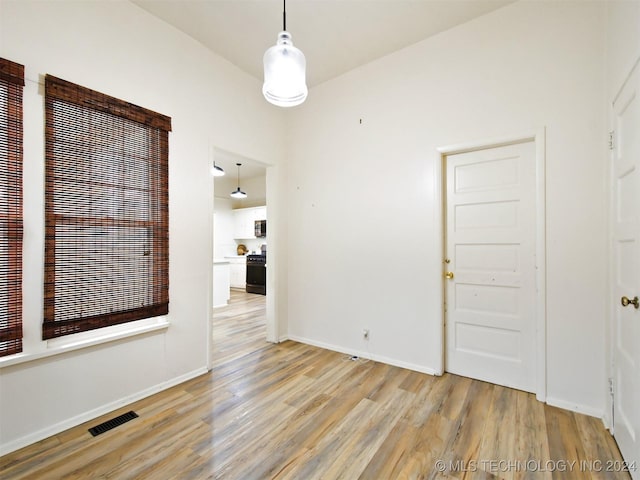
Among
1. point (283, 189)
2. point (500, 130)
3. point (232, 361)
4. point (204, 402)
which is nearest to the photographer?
point (204, 402)

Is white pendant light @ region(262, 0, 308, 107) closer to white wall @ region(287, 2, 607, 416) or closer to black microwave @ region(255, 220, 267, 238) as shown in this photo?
white wall @ region(287, 2, 607, 416)

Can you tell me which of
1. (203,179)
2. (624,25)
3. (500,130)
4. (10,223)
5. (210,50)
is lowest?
(10,223)

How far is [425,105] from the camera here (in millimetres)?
2938

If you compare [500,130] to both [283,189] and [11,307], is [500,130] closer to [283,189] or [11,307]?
[283,189]

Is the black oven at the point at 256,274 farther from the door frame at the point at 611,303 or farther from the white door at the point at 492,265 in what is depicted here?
the door frame at the point at 611,303

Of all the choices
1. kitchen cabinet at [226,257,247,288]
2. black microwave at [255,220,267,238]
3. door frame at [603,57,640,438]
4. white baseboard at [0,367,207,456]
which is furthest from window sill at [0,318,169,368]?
kitchen cabinet at [226,257,247,288]

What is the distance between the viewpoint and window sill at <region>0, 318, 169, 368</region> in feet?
6.08

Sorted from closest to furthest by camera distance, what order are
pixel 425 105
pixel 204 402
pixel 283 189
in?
pixel 204 402 < pixel 425 105 < pixel 283 189

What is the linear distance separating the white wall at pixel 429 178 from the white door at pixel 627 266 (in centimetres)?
23

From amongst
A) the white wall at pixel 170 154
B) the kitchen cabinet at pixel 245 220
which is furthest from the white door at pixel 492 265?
the kitchen cabinet at pixel 245 220

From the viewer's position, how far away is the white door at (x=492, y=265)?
2514 millimetres

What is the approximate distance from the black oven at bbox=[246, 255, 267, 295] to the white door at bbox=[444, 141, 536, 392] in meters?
5.38

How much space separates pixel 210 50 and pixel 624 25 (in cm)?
333

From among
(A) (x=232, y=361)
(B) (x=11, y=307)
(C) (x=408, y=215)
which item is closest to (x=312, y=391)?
(A) (x=232, y=361)
